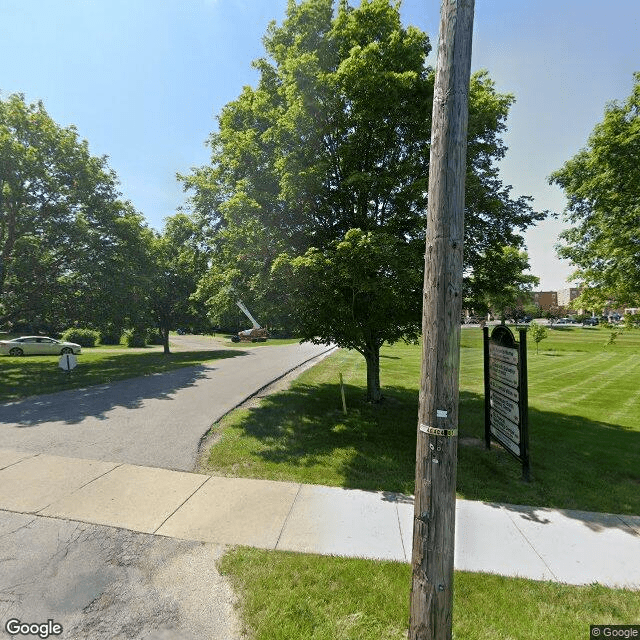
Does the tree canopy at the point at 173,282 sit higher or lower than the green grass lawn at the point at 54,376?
higher

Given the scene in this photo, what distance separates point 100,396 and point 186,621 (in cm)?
1054

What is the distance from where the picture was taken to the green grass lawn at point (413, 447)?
591 cm

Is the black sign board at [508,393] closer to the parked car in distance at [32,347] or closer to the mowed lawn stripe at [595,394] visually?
the mowed lawn stripe at [595,394]

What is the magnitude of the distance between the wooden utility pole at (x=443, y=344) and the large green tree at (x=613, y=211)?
1023 cm

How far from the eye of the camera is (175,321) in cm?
2914

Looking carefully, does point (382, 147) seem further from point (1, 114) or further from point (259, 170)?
point (1, 114)

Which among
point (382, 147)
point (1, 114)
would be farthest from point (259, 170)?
point (1, 114)

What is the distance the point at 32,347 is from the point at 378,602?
103 feet

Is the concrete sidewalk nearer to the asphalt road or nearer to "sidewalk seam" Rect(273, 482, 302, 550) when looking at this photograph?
"sidewalk seam" Rect(273, 482, 302, 550)

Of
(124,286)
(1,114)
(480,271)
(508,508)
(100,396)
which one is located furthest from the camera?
(124,286)

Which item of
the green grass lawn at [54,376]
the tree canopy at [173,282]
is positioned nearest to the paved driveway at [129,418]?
the green grass lawn at [54,376]

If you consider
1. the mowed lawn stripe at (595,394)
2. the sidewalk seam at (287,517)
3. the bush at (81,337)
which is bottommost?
the mowed lawn stripe at (595,394)

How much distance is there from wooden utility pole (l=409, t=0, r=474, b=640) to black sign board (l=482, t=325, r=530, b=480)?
165 inches

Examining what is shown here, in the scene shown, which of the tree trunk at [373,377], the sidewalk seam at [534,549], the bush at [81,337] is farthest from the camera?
the bush at [81,337]
